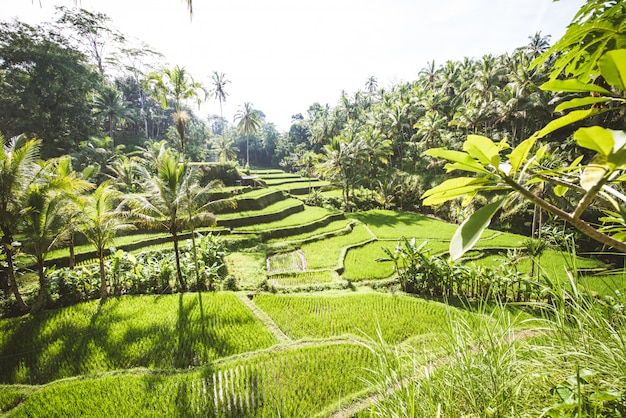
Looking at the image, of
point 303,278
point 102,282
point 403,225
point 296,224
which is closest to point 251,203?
point 296,224

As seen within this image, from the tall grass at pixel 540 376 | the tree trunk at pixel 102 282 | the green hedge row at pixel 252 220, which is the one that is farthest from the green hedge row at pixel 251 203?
the tall grass at pixel 540 376

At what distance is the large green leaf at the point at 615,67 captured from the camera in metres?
0.65

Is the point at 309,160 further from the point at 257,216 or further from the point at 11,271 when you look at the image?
the point at 11,271

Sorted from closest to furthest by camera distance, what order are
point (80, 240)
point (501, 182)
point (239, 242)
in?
1. point (501, 182)
2. point (80, 240)
3. point (239, 242)

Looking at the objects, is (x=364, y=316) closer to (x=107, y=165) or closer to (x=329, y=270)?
(x=329, y=270)

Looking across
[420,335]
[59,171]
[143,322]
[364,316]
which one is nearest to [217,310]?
[143,322]

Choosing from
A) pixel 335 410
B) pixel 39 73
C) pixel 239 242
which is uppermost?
pixel 39 73

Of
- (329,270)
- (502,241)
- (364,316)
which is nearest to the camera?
(364,316)

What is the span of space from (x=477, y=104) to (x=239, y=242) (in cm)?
1665

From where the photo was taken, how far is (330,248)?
11438 millimetres

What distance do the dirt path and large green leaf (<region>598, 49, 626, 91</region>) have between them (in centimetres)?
564

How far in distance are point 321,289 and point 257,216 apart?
6.98 m

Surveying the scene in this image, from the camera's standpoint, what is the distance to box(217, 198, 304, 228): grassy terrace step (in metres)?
13.1

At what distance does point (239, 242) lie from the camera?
1109 cm
